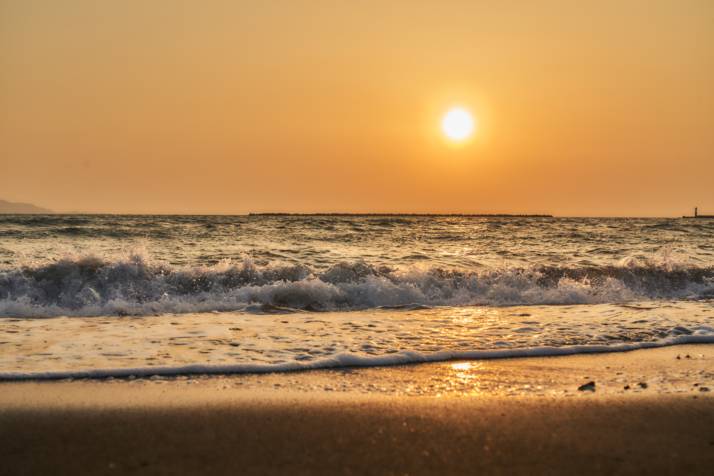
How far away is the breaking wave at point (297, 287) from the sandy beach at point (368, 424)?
5.61 metres

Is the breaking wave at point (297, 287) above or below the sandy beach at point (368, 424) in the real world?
above

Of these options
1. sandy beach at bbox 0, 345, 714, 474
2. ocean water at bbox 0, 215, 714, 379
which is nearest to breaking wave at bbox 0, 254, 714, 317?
ocean water at bbox 0, 215, 714, 379

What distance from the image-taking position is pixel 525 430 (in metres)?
4.61

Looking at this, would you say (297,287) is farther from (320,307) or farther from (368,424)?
(368,424)

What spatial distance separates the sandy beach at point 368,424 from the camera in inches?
159

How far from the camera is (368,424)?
473cm

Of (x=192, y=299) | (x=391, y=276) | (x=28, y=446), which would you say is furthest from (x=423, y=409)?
(x=391, y=276)

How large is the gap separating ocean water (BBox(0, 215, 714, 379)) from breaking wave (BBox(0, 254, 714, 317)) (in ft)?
0.13

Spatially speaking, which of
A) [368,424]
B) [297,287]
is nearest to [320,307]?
[297,287]

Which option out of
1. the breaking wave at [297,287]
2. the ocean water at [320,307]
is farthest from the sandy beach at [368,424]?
the breaking wave at [297,287]

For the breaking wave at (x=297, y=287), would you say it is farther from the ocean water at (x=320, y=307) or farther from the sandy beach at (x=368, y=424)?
the sandy beach at (x=368, y=424)

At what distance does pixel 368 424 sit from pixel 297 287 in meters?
8.07

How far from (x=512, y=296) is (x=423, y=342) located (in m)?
5.77

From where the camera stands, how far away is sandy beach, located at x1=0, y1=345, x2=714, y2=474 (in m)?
4.03
